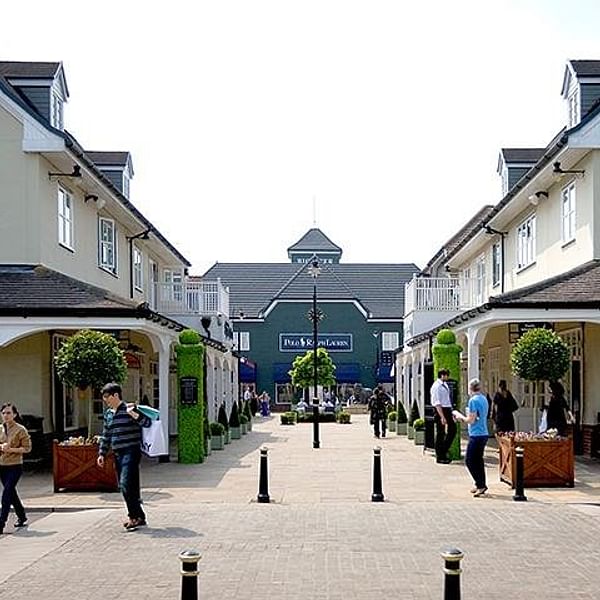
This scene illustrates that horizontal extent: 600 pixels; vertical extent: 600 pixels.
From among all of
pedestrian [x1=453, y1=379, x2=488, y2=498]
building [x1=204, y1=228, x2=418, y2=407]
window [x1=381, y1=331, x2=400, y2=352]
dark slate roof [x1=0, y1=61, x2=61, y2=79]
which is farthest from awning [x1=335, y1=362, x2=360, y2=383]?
pedestrian [x1=453, y1=379, x2=488, y2=498]

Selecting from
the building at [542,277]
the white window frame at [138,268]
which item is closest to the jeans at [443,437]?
the building at [542,277]

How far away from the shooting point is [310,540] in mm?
12164

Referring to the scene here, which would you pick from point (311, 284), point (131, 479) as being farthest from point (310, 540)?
point (311, 284)

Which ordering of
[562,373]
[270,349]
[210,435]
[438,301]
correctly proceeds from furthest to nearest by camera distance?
1. [270,349]
2. [438,301]
3. [210,435]
4. [562,373]

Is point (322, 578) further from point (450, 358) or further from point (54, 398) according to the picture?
point (54, 398)

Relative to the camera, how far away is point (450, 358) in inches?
881

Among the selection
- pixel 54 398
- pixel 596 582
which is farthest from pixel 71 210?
pixel 596 582

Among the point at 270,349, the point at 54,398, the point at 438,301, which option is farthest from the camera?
the point at 270,349

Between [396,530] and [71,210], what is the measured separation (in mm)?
14224

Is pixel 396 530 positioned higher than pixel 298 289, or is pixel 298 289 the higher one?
pixel 298 289

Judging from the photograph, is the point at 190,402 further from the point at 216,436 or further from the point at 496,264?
the point at 496,264

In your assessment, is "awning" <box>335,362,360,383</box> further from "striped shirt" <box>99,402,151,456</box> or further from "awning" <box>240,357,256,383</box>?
"striped shirt" <box>99,402,151,456</box>

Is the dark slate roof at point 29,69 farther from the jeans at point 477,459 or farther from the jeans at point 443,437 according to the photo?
the jeans at point 477,459

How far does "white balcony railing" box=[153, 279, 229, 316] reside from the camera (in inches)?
1369
